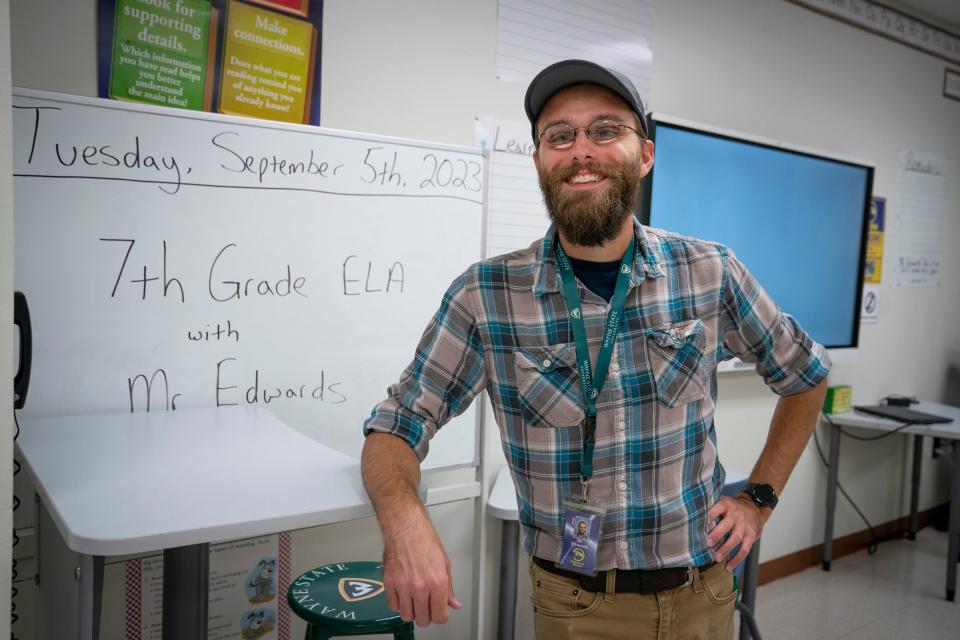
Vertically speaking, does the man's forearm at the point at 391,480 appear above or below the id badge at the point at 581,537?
above

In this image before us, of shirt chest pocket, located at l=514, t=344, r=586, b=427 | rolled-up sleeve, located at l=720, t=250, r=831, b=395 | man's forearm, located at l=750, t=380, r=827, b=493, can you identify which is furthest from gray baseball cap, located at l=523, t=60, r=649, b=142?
→ man's forearm, located at l=750, t=380, r=827, b=493

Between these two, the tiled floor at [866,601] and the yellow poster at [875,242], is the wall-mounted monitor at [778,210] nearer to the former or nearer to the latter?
the yellow poster at [875,242]

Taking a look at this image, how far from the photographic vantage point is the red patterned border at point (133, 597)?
1741 mm

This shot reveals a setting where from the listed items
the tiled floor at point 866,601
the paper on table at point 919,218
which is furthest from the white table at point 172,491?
the paper on table at point 919,218

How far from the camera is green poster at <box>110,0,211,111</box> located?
67.4 inches

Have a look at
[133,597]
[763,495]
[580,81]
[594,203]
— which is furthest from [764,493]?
[133,597]

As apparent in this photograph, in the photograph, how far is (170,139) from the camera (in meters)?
1.62

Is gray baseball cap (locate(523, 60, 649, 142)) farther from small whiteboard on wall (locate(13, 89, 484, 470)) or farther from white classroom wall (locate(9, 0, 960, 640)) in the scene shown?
white classroom wall (locate(9, 0, 960, 640))

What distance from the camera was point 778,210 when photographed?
322cm

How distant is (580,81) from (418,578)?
0.94m

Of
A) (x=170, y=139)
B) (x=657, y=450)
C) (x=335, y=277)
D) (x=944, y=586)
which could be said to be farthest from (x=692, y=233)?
(x=944, y=586)

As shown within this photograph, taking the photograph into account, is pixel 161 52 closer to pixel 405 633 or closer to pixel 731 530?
pixel 405 633

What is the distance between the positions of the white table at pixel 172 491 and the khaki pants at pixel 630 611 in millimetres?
444

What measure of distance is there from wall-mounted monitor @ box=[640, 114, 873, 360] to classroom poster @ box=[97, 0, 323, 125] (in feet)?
4.64
